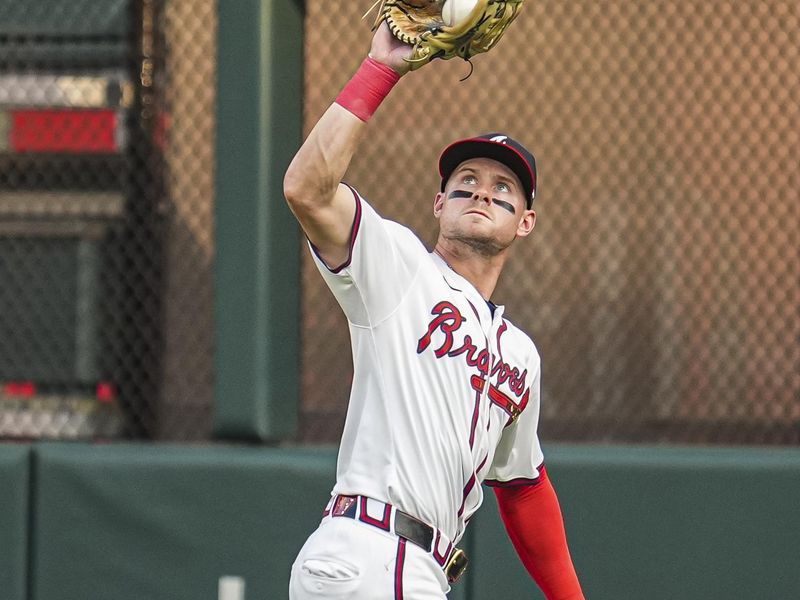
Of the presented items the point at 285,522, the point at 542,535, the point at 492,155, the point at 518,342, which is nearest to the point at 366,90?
the point at 492,155

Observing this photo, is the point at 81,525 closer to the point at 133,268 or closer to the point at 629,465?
the point at 133,268

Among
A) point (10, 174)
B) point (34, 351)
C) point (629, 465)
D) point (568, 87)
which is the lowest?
point (629, 465)

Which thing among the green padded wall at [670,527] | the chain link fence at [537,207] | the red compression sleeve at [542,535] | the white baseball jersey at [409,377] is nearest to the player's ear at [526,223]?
the white baseball jersey at [409,377]

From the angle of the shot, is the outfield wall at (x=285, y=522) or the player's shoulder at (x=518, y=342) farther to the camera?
the outfield wall at (x=285, y=522)

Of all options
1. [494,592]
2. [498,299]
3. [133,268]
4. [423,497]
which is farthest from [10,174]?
[423,497]

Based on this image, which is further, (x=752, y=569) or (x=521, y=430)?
(x=752, y=569)

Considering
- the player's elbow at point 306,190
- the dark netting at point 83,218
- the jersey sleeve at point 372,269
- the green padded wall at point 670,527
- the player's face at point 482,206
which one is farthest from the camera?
the dark netting at point 83,218

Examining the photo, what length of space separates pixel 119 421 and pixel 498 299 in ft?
4.84

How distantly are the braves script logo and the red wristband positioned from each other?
17.5 inches

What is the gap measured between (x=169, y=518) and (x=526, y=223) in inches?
70.8

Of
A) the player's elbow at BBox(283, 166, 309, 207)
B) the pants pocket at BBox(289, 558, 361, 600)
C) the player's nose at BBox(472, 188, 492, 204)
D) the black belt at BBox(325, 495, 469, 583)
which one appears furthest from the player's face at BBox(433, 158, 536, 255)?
the pants pocket at BBox(289, 558, 361, 600)

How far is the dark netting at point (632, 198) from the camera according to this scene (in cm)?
446

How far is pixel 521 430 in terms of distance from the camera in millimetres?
2791

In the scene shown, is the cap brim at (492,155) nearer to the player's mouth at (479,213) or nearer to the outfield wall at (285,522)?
the player's mouth at (479,213)
